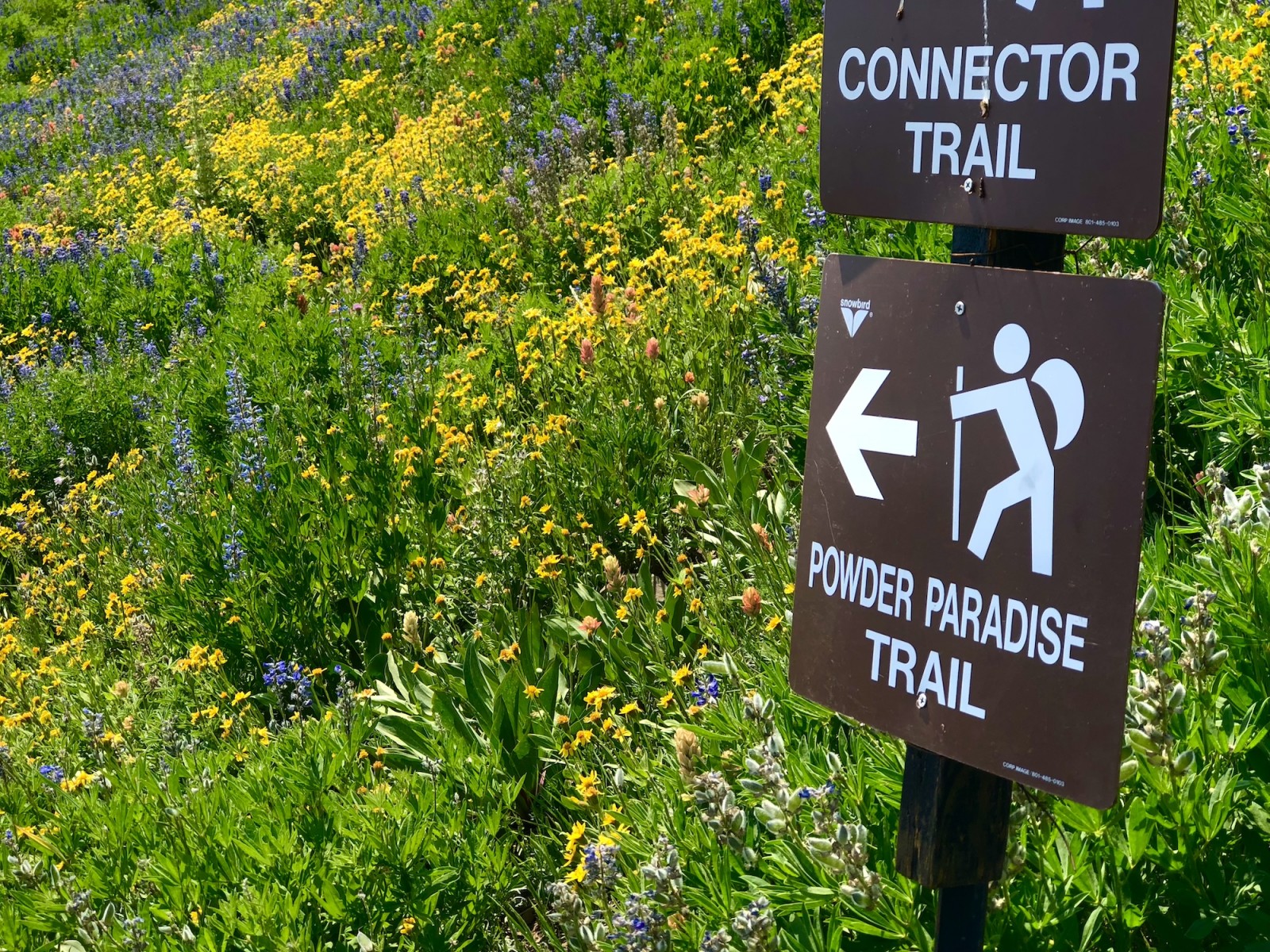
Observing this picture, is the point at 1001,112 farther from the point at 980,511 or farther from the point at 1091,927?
the point at 1091,927

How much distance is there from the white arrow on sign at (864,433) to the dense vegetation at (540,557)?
0.37 meters

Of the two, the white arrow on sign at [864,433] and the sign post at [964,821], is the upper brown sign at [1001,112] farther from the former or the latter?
the white arrow on sign at [864,433]

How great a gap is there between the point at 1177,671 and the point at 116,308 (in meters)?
7.48

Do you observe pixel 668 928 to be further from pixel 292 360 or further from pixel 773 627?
pixel 292 360

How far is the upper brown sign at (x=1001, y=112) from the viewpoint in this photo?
129 centimetres

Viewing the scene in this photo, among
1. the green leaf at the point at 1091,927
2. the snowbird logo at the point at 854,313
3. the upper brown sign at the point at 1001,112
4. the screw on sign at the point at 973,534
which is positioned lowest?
the green leaf at the point at 1091,927

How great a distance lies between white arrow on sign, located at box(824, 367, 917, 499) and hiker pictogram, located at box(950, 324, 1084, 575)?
0.33 feet

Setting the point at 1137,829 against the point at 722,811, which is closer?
the point at 1137,829

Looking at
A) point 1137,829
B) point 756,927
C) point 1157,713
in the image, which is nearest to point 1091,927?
point 1137,829

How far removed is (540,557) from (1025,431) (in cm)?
291

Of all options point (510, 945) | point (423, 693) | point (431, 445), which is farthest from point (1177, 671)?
point (431, 445)

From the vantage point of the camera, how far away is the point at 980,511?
1423 millimetres

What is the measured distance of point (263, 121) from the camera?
10.8 meters

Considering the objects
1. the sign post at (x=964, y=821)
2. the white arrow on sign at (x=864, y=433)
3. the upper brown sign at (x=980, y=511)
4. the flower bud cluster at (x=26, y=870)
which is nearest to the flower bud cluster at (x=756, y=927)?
the sign post at (x=964, y=821)
